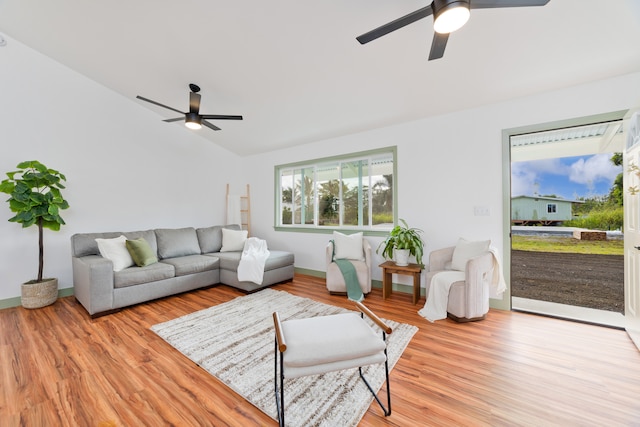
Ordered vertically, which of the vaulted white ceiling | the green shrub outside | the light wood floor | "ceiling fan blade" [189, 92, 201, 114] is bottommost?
the light wood floor

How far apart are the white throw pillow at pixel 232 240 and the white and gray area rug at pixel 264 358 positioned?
1491 millimetres

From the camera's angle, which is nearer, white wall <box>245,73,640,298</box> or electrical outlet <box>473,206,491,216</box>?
white wall <box>245,73,640,298</box>

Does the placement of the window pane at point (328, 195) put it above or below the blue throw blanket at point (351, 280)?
above

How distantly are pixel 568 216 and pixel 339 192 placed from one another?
5869 millimetres

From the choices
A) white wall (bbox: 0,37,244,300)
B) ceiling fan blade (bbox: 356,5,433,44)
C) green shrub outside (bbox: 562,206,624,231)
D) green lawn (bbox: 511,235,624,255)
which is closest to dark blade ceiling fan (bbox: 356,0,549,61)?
ceiling fan blade (bbox: 356,5,433,44)

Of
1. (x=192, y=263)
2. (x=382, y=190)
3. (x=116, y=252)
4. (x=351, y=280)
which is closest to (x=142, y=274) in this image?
(x=116, y=252)

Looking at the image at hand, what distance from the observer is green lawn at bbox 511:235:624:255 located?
5.93 m

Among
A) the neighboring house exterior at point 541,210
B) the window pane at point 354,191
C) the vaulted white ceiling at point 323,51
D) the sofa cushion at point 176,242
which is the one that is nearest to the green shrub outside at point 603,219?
the neighboring house exterior at point 541,210

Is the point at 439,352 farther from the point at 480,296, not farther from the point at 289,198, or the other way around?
the point at 289,198

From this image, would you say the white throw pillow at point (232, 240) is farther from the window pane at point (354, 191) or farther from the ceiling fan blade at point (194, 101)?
the ceiling fan blade at point (194, 101)

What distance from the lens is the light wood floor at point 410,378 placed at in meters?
1.54

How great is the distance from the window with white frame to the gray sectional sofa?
114 cm

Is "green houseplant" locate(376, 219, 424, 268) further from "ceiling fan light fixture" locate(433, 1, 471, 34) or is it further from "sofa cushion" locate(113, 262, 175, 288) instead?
"sofa cushion" locate(113, 262, 175, 288)

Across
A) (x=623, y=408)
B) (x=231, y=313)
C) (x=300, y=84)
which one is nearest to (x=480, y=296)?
(x=623, y=408)
